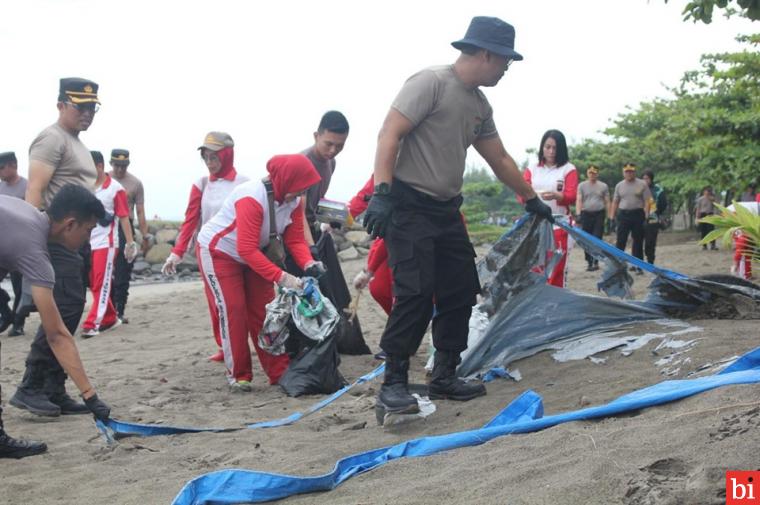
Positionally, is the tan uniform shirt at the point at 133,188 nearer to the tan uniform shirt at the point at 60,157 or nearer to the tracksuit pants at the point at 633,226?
the tan uniform shirt at the point at 60,157

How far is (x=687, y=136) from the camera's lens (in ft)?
43.2

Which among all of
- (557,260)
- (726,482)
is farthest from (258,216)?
(726,482)

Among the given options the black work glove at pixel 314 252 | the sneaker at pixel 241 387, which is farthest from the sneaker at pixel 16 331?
the black work glove at pixel 314 252

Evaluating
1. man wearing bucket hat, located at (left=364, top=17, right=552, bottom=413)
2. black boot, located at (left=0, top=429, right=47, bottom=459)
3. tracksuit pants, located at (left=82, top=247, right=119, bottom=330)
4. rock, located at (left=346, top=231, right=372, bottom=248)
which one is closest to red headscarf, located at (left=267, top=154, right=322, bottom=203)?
man wearing bucket hat, located at (left=364, top=17, right=552, bottom=413)

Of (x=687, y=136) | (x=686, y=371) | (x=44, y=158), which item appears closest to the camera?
(x=686, y=371)

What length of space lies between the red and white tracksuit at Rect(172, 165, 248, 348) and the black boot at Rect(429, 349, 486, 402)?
233cm

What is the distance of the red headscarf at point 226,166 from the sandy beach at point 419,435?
145 cm

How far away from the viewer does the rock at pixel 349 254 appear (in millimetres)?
17342

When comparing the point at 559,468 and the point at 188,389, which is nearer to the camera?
the point at 559,468

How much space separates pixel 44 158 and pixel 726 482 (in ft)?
13.4

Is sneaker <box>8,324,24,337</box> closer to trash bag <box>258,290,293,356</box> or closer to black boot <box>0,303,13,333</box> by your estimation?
trash bag <box>258,290,293,356</box>

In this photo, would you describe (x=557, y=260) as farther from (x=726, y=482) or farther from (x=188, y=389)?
(x=726, y=482)

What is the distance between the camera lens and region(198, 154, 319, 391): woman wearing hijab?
5152 mm

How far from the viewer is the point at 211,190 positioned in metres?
6.45
